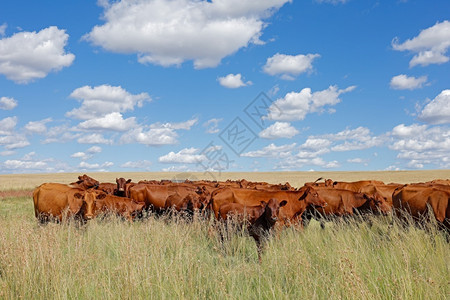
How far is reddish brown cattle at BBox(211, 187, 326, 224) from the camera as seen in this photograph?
11016mm

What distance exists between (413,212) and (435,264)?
440 cm

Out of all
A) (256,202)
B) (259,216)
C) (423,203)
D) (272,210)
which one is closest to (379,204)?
(423,203)

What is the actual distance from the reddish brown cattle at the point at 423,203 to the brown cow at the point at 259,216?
3.62 meters

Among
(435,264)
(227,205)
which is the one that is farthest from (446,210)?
(227,205)

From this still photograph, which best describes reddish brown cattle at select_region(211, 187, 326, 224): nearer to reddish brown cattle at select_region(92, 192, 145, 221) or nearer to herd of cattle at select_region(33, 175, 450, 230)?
herd of cattle at select_region(33, 175, 450, 230)

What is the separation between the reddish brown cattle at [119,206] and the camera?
13026 millimetres

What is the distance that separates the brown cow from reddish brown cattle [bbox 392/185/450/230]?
3620 millimetres

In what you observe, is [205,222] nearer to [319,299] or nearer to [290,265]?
[290,265]

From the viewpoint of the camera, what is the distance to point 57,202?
13.0 meters

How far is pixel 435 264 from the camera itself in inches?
251

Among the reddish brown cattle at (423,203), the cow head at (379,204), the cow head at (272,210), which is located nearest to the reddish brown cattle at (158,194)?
the cow head at (272,210)

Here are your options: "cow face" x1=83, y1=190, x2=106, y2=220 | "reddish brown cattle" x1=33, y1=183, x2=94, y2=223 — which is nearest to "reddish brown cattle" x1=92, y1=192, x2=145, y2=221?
"reddish brown cattle" x1=33, y1=183, x2=94, y2=223

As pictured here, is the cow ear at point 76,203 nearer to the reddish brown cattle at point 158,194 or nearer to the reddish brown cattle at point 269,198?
the reddish brown cattle at point 158,194

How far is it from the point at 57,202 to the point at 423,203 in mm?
11389
